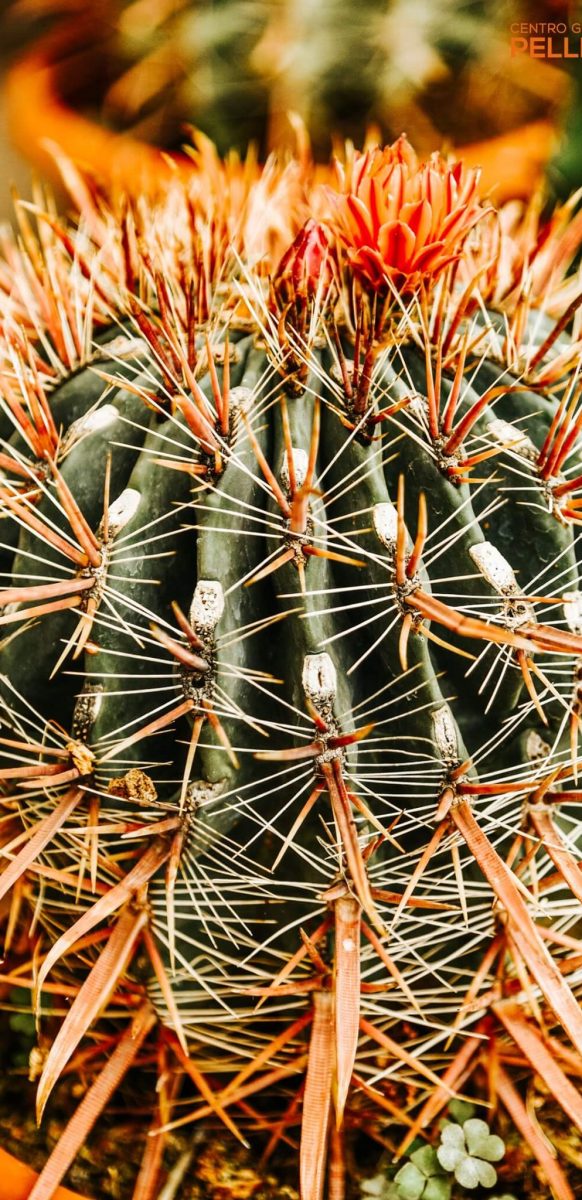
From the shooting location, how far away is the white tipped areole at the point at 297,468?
0.55 meters

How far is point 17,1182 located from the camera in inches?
24.2

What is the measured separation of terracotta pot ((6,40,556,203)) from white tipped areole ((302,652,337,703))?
3.44 ft

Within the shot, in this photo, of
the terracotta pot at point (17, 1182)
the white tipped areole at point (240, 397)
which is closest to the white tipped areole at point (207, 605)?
the white tipped areole at point (240, 397)

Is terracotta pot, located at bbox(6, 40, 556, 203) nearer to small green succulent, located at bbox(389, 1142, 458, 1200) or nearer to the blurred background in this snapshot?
the blurred background

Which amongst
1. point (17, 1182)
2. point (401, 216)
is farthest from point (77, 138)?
point (17, 1182)

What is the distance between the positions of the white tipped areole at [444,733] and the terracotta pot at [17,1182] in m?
0.38

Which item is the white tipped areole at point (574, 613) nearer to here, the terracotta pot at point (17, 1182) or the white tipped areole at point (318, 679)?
the white tipped areole at point (318, 679)

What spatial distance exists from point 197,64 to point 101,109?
0.67 ft

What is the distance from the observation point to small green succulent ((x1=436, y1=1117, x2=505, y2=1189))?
0.62m

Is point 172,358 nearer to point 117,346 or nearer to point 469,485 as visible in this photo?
point 117,346

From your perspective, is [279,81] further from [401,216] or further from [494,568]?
[494,568]

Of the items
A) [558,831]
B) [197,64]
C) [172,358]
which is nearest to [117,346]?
[172,358]

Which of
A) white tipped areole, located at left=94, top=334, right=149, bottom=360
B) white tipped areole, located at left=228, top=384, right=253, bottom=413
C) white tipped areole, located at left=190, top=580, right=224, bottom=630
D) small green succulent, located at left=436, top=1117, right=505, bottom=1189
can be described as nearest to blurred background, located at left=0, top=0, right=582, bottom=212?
white tipped areole, located at left=94, top=334, right=149, bottom=360

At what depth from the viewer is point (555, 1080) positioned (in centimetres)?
57
